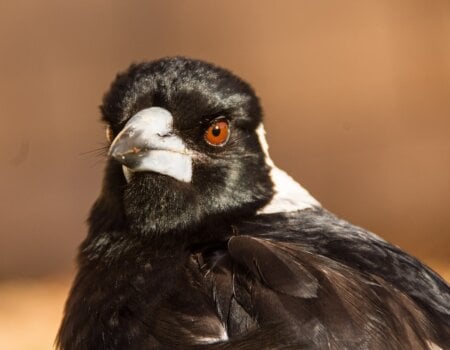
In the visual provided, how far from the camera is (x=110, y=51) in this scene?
766 centimetres

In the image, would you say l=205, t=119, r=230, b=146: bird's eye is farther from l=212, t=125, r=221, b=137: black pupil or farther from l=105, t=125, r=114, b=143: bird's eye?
l=105, t=125, r=114, b=143: bird's eye

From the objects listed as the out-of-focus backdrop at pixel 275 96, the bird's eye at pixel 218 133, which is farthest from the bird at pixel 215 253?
the out-of-focus backdrop at pixel 275 96

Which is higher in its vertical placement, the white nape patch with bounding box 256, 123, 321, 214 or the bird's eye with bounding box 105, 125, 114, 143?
the bird's eye with bounding box 105, 125, 114, 143

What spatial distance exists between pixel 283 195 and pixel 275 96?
13.3 feet

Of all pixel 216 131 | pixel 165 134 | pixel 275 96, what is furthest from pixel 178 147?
pixel 275 96

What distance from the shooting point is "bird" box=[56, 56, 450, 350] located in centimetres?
289

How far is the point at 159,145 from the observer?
3.45m

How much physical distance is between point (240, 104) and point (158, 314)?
2.94ft

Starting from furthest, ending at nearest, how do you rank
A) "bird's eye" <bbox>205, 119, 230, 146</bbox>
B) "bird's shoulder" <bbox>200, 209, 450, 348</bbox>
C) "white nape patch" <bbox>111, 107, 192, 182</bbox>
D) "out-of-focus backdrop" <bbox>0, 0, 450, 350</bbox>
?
"out-of-focus backdrop" <bbox>0, 0, 450, 350</bbox> → "bird's eye" <bbox>205, 119, 230, 146</bbox> → "white nape patch" <bbox>111, 107, 192, 182</bbox> → "bird's shoulder" <bbox>200, 209, 450, 348</bbox>

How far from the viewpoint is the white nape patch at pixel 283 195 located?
3.67 metres

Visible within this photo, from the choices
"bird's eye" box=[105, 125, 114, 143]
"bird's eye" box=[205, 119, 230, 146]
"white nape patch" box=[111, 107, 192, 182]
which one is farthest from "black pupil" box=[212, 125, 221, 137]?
"bird's eye" box=[105, 125, 114, 143]

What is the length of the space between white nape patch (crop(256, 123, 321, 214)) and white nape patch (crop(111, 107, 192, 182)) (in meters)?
0.30

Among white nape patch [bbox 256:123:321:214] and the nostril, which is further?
white nape patch [bbox 256:123:321:214]

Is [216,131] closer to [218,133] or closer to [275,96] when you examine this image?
[218,133]
